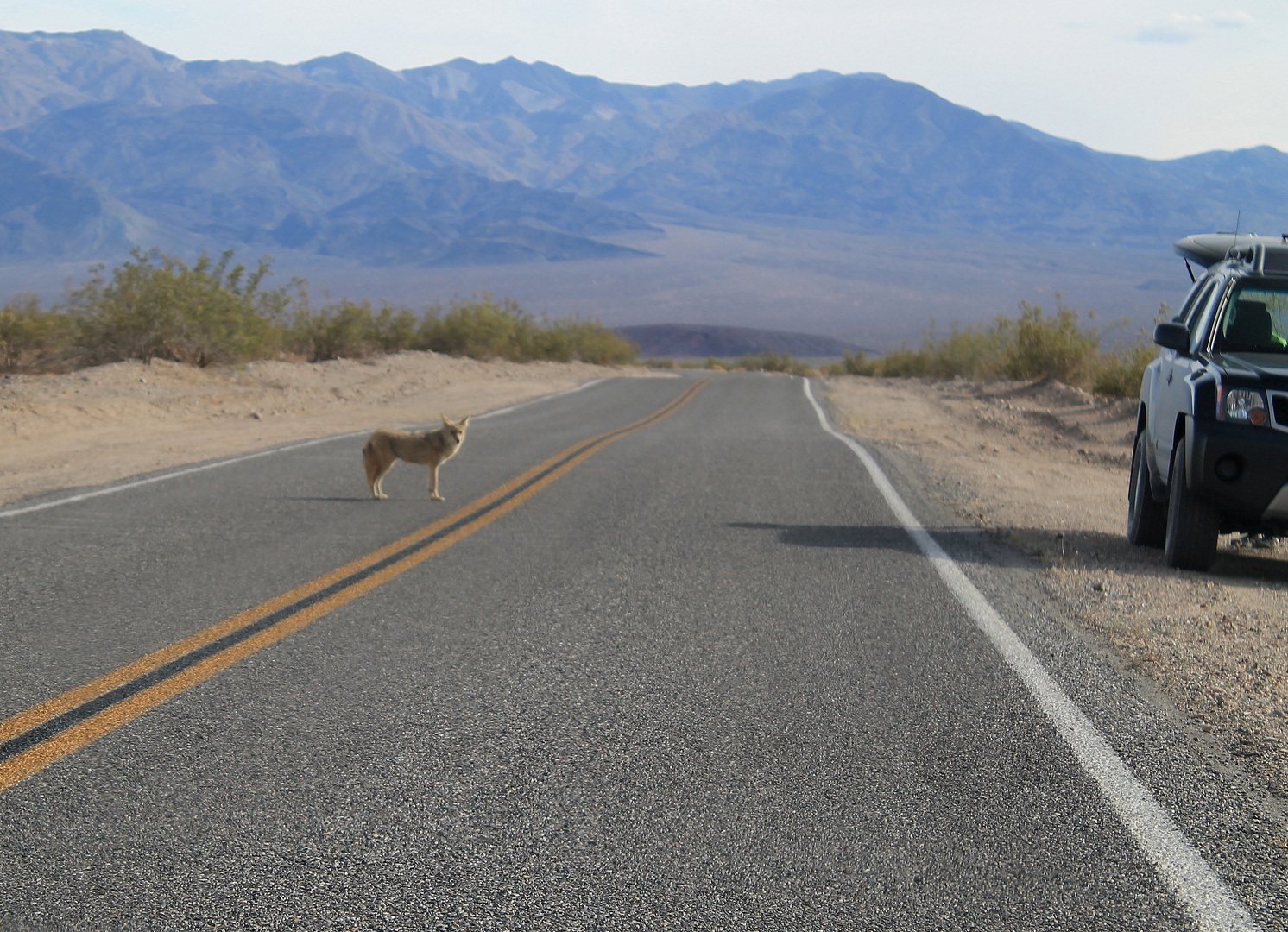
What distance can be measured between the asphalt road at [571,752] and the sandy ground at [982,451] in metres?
0.41

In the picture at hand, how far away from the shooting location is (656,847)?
10.8 ft

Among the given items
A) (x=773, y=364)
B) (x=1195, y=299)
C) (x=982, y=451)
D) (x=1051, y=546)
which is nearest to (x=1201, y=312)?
(x=1195, y=299)

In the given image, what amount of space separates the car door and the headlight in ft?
1.03

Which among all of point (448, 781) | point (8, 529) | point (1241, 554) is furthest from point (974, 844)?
point (8, 529)

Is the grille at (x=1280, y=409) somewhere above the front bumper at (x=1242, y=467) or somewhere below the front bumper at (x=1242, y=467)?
above

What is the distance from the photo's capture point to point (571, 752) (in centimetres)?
400

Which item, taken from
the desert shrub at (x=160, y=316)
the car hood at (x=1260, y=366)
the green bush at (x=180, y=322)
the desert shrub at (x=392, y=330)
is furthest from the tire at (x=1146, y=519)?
the desert shrub at (x=392, y=330)

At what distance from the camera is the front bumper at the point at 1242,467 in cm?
652

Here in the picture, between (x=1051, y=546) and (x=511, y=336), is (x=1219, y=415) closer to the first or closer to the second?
(x=1051, y=546)

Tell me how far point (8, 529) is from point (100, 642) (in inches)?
133

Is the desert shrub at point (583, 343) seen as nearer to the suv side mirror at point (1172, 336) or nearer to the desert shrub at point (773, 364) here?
the desert shrub at point (773, 364)

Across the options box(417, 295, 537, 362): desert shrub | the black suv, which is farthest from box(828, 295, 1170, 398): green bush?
box(417, 295, 537, 362): desert shrub

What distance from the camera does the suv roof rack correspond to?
7707 millimetres

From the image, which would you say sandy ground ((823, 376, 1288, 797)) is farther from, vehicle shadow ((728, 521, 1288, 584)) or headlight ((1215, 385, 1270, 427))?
headlight ((1215, 385, 1270, 427))
